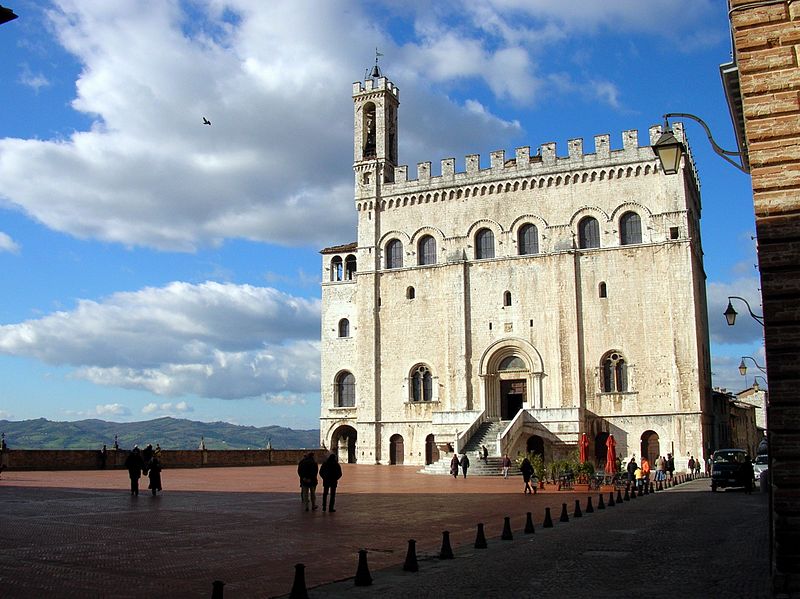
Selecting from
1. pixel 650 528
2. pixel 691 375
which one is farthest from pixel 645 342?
pixel 650 528

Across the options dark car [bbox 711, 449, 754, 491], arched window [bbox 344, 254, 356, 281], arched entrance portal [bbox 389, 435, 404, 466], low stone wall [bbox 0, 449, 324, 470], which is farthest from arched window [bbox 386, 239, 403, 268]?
dark car [bbox 711, 449, 754, 491]

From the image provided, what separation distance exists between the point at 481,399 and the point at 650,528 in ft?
97.1

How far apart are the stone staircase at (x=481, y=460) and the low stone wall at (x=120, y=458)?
483 inches

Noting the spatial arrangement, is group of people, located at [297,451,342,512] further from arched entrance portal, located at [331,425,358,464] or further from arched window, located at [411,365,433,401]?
arched entrance portal, located at [331,425,358,464]

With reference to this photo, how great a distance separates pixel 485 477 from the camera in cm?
3722

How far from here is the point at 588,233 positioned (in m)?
46.2

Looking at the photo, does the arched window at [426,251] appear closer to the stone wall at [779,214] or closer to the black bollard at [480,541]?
the black bollard at [480,541]

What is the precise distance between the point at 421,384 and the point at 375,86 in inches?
764

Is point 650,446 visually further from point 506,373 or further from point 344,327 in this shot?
point 344,327

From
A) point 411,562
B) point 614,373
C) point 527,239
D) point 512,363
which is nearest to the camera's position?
point 411,562

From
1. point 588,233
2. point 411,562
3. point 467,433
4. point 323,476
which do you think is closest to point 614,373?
point 588,233

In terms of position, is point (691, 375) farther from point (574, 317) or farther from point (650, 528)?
point (650, 528)

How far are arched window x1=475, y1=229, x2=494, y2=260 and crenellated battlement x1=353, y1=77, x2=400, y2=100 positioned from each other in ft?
38.8

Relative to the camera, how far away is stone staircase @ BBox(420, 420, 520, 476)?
126 feet
